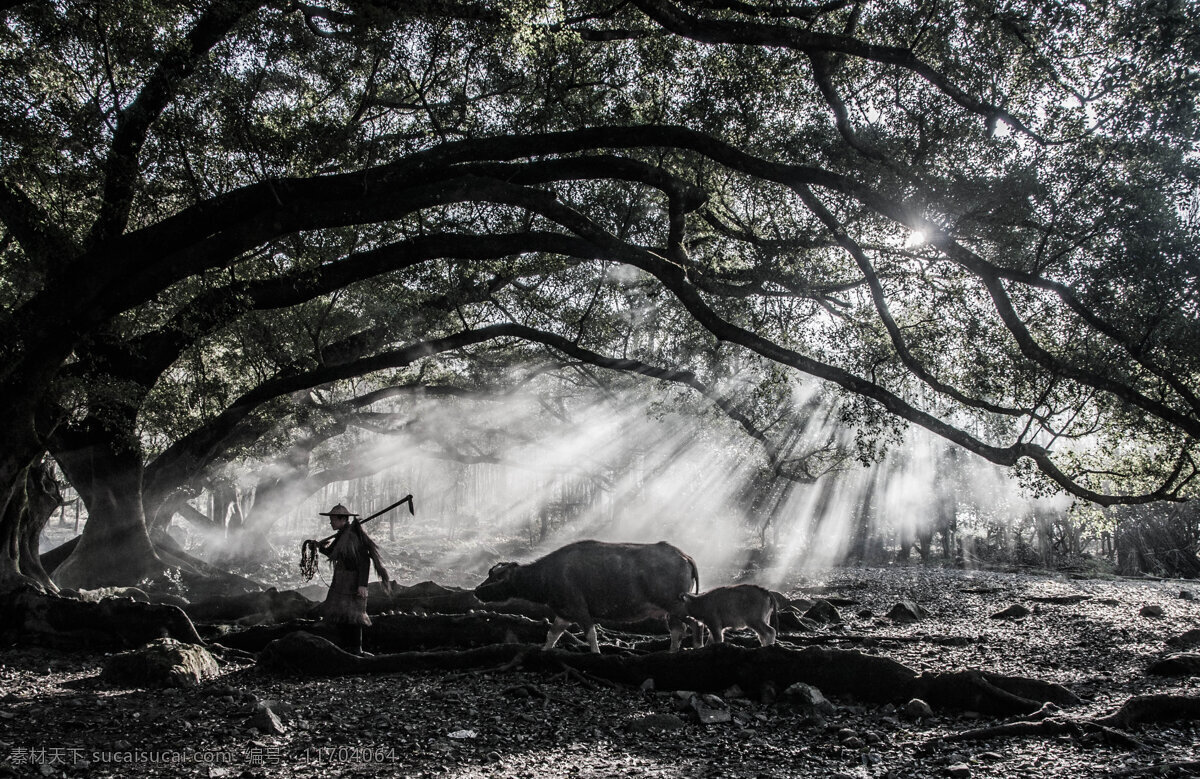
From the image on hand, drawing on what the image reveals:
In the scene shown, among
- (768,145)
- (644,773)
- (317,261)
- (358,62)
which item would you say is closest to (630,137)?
(768,145)

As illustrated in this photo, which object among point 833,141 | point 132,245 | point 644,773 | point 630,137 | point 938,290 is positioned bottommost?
point 644,773

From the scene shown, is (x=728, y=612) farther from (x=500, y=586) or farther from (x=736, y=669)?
(x=500, y=586)

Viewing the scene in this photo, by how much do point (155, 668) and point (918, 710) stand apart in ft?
25.2

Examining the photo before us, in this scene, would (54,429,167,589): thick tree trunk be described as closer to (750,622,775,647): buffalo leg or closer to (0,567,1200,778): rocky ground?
(0,567,1200,778): rocky ground

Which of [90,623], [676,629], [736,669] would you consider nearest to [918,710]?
[736,669]

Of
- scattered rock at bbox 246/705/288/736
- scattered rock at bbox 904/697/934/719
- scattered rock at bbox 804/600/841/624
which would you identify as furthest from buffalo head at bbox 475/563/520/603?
scattered rock at bbox 804/600/841/624

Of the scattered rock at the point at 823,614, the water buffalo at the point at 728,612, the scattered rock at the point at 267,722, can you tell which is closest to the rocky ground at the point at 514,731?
the scattered rock at the point at 267,722

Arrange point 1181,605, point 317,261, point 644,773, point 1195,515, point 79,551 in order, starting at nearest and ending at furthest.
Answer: point 644,773 → point 317,261 → point 1181,605 → point 79,551 → point 1195,515

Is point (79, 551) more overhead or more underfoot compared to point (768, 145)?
more underfoot

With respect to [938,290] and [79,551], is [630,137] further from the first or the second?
[79,551]

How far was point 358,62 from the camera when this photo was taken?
10.5 m

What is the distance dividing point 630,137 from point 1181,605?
15.3m

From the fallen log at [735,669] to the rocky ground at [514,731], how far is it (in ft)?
0.65

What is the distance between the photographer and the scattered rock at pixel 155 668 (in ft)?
24.7
